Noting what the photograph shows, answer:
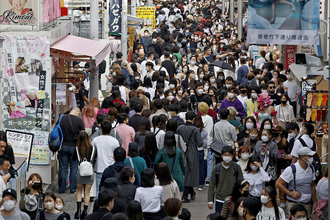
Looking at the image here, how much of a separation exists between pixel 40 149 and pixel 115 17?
12140 millimetres

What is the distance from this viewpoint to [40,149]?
11.6 metres

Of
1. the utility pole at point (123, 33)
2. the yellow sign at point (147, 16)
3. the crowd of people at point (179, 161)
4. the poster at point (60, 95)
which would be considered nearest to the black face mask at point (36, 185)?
the crowd of people at point (179, 161)

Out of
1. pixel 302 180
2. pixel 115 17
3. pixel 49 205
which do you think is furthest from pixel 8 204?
pixel 115 17

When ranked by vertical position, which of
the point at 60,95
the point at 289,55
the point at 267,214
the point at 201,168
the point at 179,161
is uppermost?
the point at 289,55

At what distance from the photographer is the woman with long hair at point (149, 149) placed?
956 centimetres

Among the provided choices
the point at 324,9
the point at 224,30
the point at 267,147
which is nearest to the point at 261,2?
the point at 324,9

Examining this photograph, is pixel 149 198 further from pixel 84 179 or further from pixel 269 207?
pixel 84 179

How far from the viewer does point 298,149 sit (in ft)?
30.2

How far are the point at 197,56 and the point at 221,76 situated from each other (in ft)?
10.6

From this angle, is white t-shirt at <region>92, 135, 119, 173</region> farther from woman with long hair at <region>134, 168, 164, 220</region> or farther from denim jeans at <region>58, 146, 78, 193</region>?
woman with long hair at <region>134, 168, 164, 220</region>

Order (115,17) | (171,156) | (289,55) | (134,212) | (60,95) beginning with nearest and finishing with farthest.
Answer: (134,212) < (171,156) < (60,95) < (289,55) < (115,17)

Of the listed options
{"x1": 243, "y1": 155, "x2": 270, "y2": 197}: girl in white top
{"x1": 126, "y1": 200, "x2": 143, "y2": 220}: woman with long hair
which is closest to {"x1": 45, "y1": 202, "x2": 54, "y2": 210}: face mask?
{"x1": 126, "y1": 200, "x2": 143, "y2": 220}: woman with long hair

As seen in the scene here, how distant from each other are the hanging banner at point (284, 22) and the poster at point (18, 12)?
180 inches

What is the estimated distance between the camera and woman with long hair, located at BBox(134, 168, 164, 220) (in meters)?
7.30
